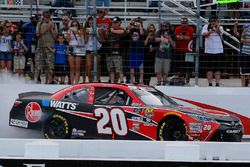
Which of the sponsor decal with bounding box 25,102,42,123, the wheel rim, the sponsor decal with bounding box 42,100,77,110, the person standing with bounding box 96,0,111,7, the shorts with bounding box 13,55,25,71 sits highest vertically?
the person standing with bounding box 96,0,111,7

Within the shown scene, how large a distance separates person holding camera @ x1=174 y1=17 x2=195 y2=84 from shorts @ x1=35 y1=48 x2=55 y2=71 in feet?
9.09

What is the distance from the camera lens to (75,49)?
15.4 metres

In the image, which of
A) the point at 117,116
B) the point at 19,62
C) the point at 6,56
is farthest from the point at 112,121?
the point at 6,56

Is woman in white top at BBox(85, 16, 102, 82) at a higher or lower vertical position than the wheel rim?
higher

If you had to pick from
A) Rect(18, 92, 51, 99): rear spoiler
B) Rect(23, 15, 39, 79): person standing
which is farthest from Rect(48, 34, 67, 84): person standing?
Rect(18, 92, 51, 99): rear spoiler

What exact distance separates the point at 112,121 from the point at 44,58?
124 inches

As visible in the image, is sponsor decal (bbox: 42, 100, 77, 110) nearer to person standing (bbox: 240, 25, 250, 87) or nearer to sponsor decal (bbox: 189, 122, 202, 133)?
sponsor decal (bbox: 189, 122, 202, 133)

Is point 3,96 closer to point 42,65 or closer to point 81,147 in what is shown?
point 42,65

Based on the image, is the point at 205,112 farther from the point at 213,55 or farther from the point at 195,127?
the point at 213,55

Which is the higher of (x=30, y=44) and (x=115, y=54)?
(x=30, y=44)

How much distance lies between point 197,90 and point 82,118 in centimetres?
281

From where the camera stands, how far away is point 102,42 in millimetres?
15289

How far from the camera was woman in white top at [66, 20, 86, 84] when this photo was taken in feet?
50.1

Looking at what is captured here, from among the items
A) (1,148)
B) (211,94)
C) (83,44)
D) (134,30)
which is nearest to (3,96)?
(83,44)
